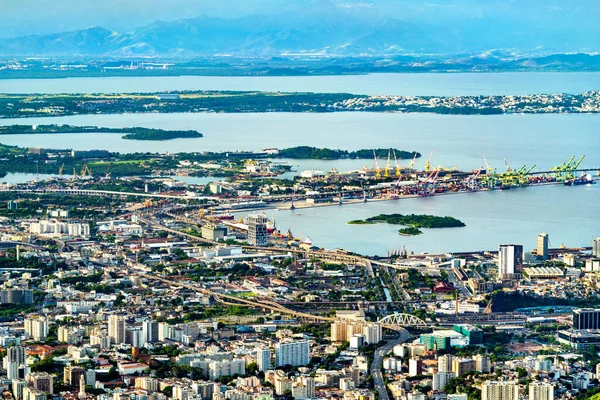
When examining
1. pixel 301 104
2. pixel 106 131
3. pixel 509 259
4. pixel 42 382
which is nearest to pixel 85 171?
pixel 106 131

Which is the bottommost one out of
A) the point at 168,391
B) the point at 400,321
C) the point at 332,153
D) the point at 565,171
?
the point at 168,391

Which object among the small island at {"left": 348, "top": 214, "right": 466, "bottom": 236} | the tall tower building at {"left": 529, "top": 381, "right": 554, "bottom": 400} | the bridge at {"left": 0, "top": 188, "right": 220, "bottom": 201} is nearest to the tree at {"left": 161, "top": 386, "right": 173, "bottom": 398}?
the tall tower building at {"left": 529, "top": 381, "right": 554, "bottom": 400}

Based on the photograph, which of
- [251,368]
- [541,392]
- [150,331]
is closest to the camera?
[541,392]

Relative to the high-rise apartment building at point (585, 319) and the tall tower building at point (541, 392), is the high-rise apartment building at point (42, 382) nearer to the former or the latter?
the tall tower building at point (541, 392)

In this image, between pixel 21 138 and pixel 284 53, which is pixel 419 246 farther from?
pixel 284 53

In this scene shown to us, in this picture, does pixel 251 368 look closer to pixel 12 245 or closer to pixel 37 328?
pixel 37 328

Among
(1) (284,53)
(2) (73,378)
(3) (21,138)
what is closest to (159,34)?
(1) (284,53)

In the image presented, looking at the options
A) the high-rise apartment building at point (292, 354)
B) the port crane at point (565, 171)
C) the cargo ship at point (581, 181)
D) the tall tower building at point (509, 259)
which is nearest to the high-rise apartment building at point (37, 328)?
the high-rise apartment building at point (292, 354)

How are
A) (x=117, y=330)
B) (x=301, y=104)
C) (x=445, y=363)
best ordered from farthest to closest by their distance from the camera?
1. (x=301, y=104)
2. (x=117, y=330)
3. (x=445, y=363)
